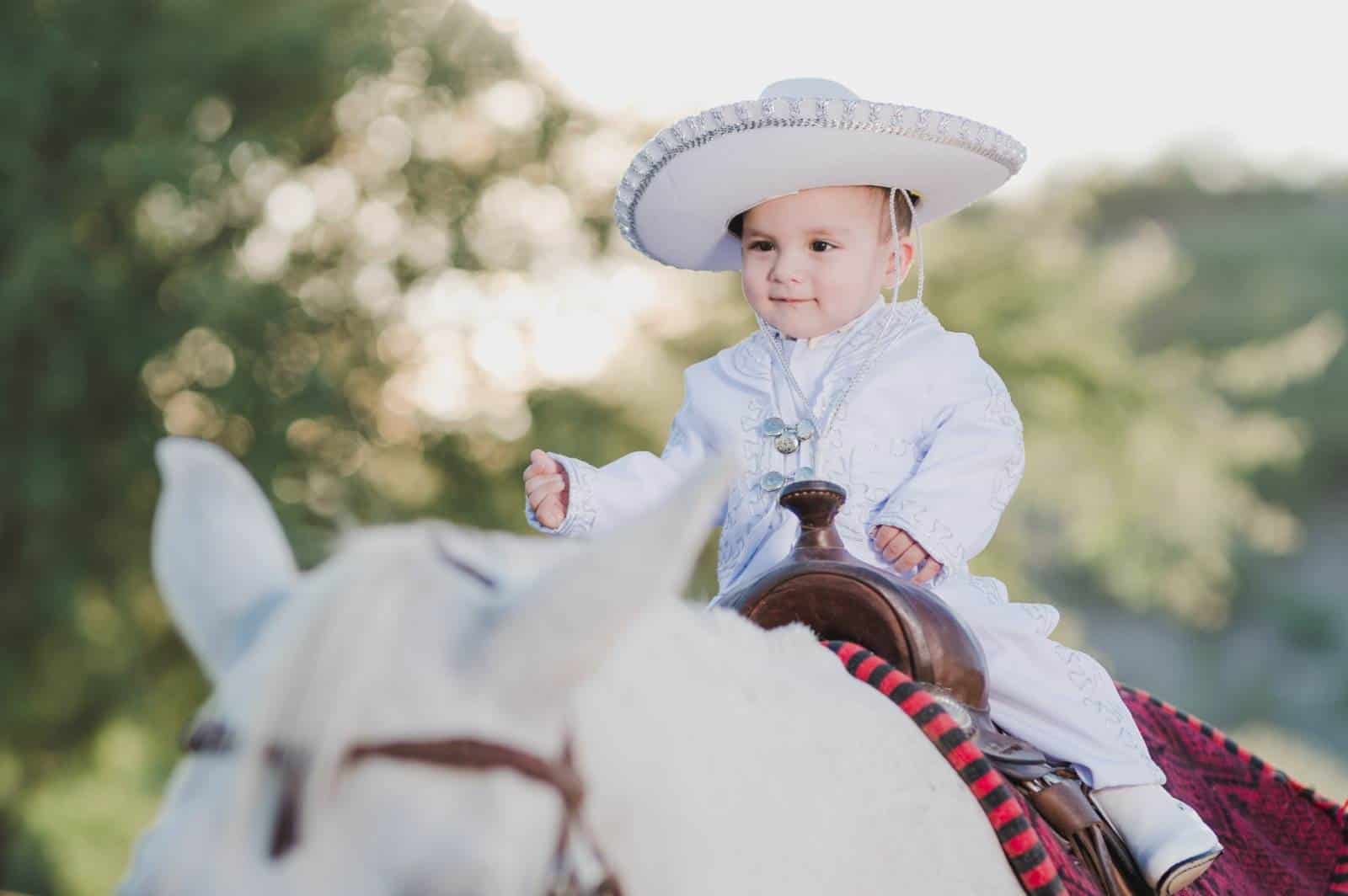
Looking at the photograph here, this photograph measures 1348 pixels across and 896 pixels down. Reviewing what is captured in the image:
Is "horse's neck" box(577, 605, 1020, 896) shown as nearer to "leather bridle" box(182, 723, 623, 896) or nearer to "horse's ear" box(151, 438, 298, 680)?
"leather bridle" box(182, 723, 623, 896)

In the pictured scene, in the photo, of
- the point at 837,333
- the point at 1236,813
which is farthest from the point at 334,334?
the point at 1236,813

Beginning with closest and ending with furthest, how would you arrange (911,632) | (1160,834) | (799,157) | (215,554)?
1. (215,554)
2. (911,632)
3. (1160,834)
4. (799,157)

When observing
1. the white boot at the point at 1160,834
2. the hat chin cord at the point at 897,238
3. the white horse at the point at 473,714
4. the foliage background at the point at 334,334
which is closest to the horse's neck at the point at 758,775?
the white horse at the point at 473,714

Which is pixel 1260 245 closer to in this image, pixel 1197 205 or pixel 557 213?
pixel 1197 205

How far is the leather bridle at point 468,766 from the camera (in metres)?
0.83

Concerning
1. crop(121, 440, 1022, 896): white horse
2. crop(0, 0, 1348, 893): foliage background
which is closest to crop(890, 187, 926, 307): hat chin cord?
crop(121, 440, 1022, 896): white horse

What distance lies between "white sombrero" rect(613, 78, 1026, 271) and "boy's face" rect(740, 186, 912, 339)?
4 cm

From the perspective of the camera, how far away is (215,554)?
3.42 ft

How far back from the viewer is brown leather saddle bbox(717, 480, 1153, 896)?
59.2 inches

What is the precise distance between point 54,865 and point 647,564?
969 cm

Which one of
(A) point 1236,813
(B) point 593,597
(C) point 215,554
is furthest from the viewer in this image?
(A) point 1236,813

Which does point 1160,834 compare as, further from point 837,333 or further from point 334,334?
point 334,334

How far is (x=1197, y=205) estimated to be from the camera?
1519 inches

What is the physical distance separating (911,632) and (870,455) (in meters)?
0.54
